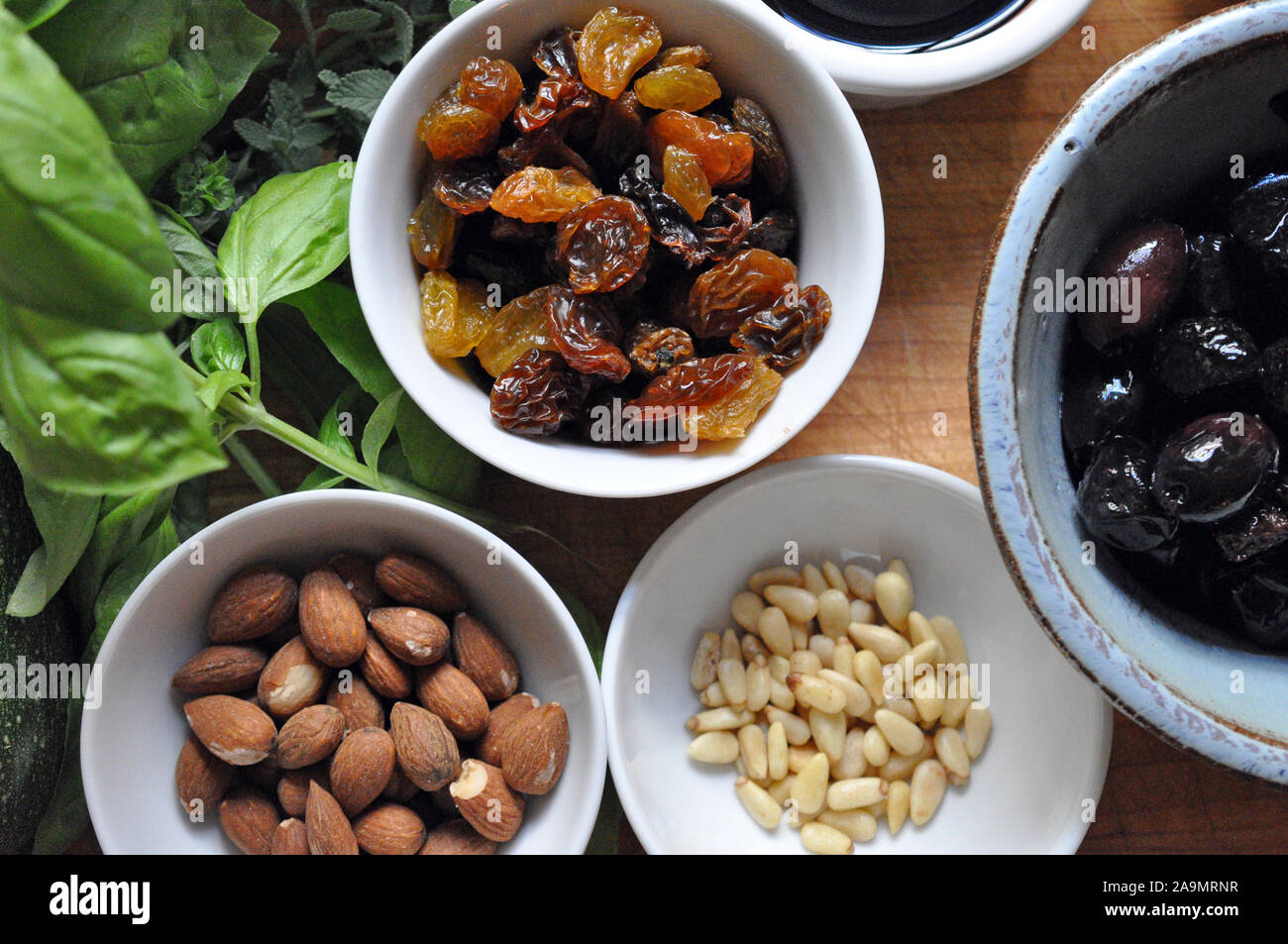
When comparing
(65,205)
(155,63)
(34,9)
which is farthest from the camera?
(155,63)

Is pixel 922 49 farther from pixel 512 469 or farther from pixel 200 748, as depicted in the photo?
pixel 200 748

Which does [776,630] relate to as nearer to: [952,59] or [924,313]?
[924,313]

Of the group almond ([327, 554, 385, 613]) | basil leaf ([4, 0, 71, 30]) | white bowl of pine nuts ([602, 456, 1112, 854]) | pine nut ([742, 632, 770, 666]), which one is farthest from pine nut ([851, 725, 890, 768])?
basil leaf ([4, 0, 71, 30])

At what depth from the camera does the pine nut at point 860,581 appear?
878 millimetres

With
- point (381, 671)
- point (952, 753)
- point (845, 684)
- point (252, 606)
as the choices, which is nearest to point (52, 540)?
point (252, 606)

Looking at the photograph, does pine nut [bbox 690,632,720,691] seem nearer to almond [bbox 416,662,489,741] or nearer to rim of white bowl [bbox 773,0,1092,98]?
almond [bbox 416,662,489,741]

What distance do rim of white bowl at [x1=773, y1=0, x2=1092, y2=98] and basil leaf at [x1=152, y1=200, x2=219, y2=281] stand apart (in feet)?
1.60

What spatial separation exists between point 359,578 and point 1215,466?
612 mm

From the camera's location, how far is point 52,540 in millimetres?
704

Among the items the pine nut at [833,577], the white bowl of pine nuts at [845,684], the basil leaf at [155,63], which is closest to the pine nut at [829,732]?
the white bowl of pine nuts at [845,684]

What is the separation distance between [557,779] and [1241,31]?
2.27ft

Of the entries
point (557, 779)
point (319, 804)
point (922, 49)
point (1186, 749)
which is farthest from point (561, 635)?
point (922, 49)

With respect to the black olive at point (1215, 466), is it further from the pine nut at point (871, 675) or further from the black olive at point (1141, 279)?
the pine nut at point (871, 675)

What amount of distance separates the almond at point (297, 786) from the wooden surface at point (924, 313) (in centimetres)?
24
